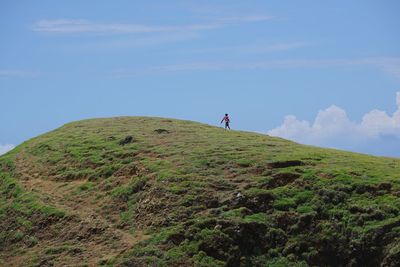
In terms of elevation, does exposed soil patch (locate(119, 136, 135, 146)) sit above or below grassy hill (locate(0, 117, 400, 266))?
above

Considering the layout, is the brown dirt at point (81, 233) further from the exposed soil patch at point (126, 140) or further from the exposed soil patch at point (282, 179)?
the exposed soil patch at point (282, 179)

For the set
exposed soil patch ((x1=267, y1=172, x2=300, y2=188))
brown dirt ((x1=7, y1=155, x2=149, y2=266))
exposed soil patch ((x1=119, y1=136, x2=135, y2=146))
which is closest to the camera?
brown dirt ((x1=7, y1=155, x2=149, y2=266))

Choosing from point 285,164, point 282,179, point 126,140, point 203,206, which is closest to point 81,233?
point 203,206

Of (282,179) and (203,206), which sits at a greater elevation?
(282,179)

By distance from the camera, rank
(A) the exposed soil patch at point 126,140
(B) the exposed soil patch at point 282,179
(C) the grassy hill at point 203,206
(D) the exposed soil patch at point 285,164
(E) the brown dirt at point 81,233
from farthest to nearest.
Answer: (A) the exposed soil patch at point 126,140, (D) the exposed soil patch at point 285,164, (B) the exposed soil patch at point 282,179, (E) the brown dirt at point 81,233, (C) the grassy hill at point 203,206

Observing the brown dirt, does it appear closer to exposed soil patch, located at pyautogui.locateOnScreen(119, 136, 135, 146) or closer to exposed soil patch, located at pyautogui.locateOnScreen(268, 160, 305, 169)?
exposed soil patch, located at pyautogui.locateOnScreen(119, 136, 135, 146)

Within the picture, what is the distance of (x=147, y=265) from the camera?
3156 cm

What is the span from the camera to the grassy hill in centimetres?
3197

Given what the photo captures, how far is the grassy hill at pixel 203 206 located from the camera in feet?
105

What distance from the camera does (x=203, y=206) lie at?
3584 centimetres

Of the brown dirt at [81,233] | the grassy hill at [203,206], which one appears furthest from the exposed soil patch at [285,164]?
the brown dirt at [81,233]

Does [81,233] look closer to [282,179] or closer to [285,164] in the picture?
[282,179]

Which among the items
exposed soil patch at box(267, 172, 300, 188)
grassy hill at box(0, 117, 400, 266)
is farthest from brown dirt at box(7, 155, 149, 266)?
exposed soil patch at box(267, 172, 300, 188)

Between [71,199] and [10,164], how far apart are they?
12077 millimetres
